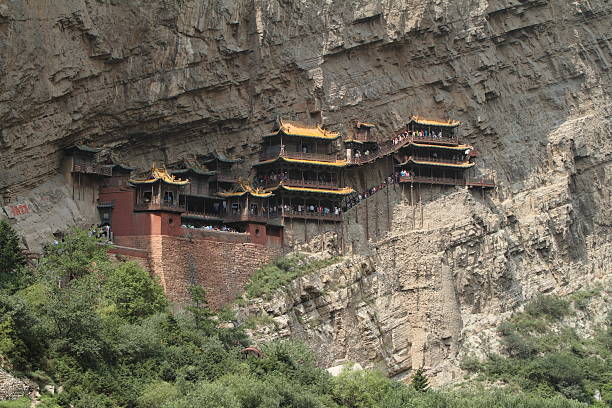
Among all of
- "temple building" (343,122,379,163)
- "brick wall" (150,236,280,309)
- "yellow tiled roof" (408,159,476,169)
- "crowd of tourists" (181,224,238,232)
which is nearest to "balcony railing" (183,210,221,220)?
"crowd of tourists" (181,224,238,232)

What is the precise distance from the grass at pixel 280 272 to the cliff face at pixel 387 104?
1.82 meters

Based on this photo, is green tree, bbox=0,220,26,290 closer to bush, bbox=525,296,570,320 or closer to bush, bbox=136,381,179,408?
bush, bbox=136,381,179,408

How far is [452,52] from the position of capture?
5978 cm

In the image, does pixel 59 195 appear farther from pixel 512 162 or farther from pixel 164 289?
pixel 512 162

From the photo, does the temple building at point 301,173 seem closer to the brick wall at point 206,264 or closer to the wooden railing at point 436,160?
the brick wall at point 206,264

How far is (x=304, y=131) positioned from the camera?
56.3 metres

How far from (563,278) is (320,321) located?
1504 centimetres

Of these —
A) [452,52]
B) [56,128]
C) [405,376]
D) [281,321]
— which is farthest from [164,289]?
[452,52]

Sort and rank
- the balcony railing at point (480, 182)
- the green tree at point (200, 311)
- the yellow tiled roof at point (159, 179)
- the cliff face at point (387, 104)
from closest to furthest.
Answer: the green tree at point (200, 311), the cliff face at point (387, 104), the yellow tiled roof at point (159, 179), the balcony railing at point (480, 182)

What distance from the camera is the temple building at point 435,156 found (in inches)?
2256

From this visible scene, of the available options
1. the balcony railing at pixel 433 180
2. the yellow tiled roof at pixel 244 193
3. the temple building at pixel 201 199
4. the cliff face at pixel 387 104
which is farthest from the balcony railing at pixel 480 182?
the temple building at pixel 201 199

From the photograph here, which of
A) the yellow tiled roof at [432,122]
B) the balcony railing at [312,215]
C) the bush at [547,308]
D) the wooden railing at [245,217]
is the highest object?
the yellow tiled roof at [432,122]

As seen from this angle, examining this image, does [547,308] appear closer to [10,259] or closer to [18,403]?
[10,259]

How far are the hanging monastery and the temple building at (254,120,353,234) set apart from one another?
6 cm
